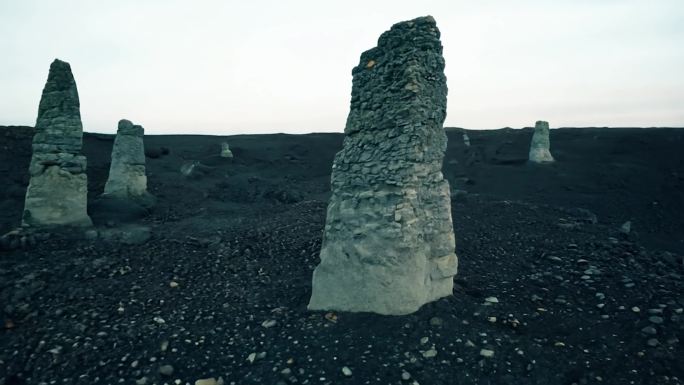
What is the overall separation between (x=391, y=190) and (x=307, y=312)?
2.41 meters

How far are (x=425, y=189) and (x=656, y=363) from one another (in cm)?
359

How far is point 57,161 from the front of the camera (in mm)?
11000

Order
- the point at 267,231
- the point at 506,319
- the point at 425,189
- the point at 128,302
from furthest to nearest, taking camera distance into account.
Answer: the point at 267,231
the point at 128,302
the point at 425,189
the point at 506,319

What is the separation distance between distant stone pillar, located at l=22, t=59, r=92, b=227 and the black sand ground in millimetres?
1479

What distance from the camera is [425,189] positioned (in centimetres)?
625

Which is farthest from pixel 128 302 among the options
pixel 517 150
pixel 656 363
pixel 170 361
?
pixel 517 150

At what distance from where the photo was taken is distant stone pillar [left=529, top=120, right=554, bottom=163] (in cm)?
2580

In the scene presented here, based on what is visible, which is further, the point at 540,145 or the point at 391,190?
the point at 540,145

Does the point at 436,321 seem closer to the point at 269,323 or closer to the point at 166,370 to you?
the point at 269,323

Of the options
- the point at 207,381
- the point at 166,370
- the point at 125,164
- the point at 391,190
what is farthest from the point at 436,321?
the point at 125,164

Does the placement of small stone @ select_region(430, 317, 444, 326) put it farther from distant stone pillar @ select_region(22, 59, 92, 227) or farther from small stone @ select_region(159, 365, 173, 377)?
distant stone pillar @ select_region(22, 59, 92, 227)

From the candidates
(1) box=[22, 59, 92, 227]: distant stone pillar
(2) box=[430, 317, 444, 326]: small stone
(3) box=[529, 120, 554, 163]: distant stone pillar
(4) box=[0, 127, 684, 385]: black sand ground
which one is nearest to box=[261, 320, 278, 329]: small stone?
(4) box=[0, 127, 684, 385]: black sand ground

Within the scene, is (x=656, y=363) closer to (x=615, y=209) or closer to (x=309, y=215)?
(x=309, y=215)

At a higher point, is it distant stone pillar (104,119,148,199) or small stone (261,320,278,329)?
distant stone pillar (104,119,148,199)
